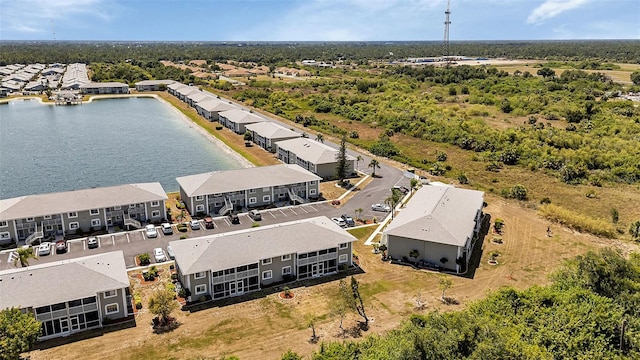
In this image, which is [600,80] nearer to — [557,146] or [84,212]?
[557,146]

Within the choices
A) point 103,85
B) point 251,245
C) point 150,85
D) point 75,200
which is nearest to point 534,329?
point 251,245

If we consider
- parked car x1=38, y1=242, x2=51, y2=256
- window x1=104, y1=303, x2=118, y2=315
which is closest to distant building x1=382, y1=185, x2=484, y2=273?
window x1=104, y1=303, x2=118, y2=315

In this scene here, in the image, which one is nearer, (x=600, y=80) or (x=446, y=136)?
(x=446, y=136)

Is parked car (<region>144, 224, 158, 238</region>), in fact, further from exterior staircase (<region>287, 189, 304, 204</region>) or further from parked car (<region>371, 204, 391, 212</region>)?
parked car (<region>371, 204, 391, 212</region>)

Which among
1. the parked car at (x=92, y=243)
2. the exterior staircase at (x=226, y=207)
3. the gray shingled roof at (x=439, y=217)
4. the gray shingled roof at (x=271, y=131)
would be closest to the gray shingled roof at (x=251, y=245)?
the gray shingled roof at (x=439, y=217)

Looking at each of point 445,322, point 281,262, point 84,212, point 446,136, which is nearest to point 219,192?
point 84,212

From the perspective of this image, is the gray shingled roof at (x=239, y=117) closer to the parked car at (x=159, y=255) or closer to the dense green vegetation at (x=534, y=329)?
the parked car at (x=159, y=255)
